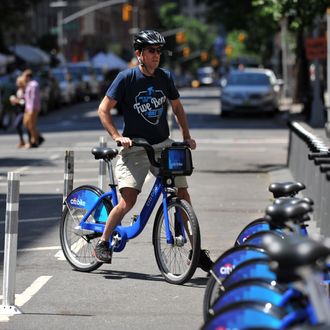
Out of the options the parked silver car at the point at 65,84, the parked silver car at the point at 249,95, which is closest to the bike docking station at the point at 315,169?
the parked silver car at the point at 249,95

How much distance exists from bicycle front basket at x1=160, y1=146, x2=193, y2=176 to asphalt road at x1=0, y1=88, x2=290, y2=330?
0.86 meters

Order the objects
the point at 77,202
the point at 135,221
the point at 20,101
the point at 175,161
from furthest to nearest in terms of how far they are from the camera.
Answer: the point at 20,101 < the point at 77,202 < the point at 135,221 < the point at 175,161

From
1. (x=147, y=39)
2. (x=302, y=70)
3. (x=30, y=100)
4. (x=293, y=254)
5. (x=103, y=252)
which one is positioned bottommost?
(x=302, y=70)

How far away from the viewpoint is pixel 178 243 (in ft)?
28.0

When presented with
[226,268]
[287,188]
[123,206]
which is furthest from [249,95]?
[226,268]

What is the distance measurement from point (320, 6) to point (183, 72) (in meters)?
164

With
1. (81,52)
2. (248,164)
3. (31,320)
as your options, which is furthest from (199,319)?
(81,52)

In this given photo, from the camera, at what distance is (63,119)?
138ft

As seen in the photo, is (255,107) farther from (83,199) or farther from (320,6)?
(83,199)

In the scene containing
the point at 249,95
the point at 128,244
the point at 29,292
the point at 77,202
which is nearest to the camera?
the point at 29,292

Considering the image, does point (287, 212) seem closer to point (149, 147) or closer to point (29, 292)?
point (149, 147)

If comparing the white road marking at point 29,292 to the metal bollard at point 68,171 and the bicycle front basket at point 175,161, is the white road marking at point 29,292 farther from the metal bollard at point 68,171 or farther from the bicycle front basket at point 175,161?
the metal bollard at point 68,171

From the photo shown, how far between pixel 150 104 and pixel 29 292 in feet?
5.57

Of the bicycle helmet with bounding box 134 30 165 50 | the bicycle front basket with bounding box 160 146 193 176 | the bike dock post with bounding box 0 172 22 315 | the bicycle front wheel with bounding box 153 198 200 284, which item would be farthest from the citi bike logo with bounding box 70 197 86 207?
the bike dock post with bounding box 0 172 22 315
